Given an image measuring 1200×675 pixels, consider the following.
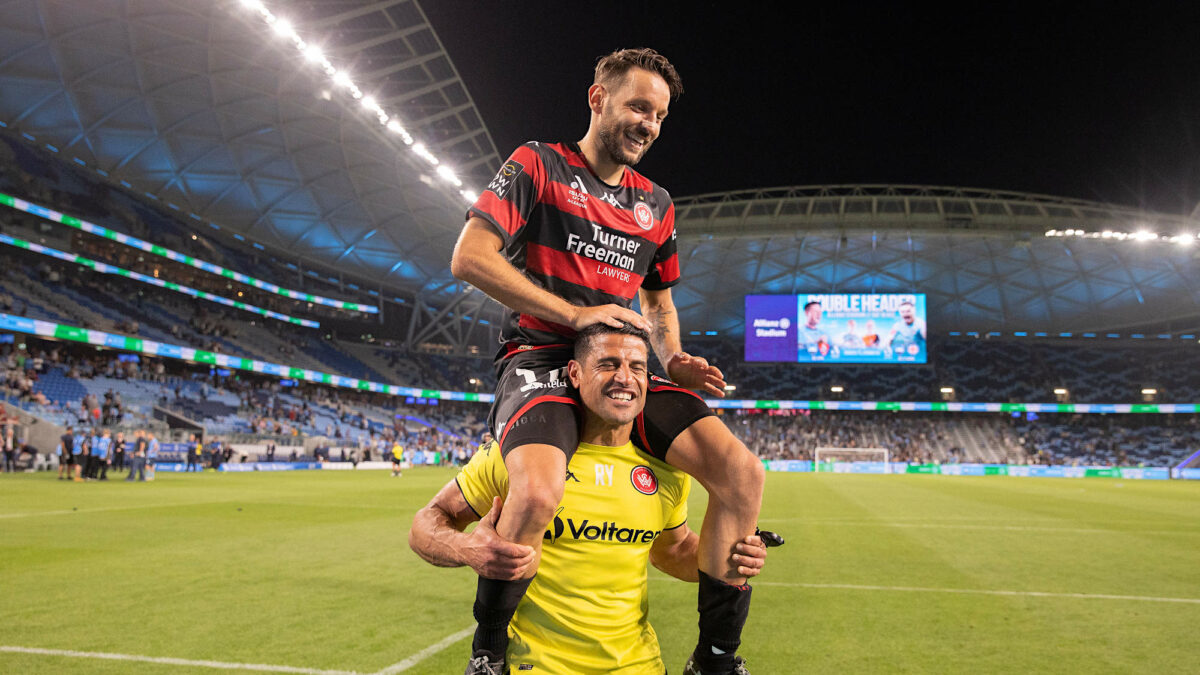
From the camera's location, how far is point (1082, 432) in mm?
54344

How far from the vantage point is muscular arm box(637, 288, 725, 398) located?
3414 mm

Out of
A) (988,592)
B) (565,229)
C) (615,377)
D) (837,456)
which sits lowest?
(988,592)

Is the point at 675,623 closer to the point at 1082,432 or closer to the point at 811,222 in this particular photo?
the point at 811,222

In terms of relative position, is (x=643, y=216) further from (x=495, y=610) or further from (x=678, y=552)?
(x=495, y=610)

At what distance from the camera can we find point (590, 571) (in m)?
2.94

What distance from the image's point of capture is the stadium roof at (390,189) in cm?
2719

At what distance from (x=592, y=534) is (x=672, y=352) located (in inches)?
45.9

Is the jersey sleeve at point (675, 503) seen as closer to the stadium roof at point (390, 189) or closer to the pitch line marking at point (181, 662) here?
the pitch line marking at point (181, 662)

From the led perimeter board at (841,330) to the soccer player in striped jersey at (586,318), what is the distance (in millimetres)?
44683

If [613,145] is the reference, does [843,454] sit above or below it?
above

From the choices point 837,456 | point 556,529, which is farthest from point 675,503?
point 837,456

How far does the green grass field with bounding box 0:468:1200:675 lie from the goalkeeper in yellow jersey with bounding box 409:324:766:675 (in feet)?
5.63

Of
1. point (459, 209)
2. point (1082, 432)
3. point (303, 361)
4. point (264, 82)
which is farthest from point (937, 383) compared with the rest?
point (264, 82)

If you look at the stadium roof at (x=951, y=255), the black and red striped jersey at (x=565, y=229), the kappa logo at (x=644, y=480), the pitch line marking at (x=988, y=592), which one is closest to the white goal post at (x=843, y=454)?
the stadium roof at (x=951, y=255)
